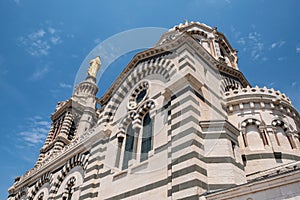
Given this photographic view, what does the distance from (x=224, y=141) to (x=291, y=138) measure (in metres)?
4.76

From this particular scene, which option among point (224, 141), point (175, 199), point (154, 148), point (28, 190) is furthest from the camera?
point (28, 190)

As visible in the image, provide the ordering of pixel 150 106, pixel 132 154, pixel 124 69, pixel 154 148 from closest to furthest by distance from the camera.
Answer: pixel 154 148, pixel 132 154, pixel 150 106, pixel 124 69

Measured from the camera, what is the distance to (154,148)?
10.9 metres

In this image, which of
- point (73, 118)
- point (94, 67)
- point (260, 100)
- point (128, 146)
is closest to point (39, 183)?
point (128, 146)

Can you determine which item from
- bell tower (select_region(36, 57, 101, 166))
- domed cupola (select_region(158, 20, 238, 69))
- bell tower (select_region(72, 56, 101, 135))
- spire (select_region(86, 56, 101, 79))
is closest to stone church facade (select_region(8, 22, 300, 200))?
domed cupola (select_region(158, 20, 238, 69))

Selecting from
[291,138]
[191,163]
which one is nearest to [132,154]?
[191,163]

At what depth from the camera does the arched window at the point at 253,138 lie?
38.4 ft

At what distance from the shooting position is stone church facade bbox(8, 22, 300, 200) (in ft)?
28.3

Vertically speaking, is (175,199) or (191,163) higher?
(191,163)

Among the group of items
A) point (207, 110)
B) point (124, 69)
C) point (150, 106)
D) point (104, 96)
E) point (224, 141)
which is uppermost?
point (124, 69)

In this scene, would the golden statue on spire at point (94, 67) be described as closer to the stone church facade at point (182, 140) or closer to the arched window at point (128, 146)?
the stone church facade at point (182, 140)

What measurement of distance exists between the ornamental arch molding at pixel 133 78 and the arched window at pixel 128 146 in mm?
2240

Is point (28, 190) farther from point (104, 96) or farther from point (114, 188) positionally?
point (114, 188)

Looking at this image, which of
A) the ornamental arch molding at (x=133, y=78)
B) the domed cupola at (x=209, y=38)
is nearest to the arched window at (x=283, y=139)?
the ornamental arch molding at (x=133, y=78)
